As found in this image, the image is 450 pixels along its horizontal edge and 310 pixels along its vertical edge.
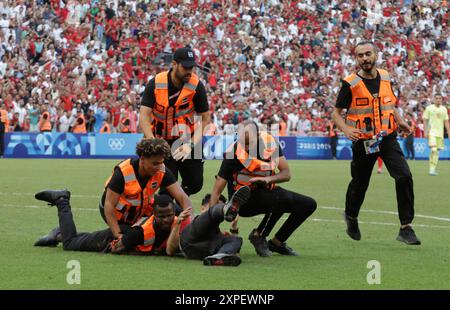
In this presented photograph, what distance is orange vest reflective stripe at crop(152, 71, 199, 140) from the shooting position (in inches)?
479

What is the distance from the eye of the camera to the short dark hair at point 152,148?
10.2m

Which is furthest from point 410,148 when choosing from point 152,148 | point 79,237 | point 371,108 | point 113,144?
point 152,148

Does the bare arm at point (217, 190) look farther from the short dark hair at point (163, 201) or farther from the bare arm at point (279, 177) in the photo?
the short dark hair at point (163, 201)

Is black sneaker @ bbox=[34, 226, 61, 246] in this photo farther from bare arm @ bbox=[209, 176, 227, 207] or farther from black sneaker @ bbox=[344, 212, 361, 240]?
black sneaker @ bbox=[344, 212, 361, 240]

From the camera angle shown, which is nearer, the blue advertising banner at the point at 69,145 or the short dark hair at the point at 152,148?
the short dark hair at the point at 152,148

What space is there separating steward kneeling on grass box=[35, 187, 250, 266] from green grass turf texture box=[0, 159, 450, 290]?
0.15m

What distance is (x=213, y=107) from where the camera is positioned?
39656 mm

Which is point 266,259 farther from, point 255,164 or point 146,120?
point 146,120

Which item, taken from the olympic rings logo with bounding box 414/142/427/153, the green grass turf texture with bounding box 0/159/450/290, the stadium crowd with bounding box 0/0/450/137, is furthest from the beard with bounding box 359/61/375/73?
the olympic rings logo with bounding box 414/142/427/153

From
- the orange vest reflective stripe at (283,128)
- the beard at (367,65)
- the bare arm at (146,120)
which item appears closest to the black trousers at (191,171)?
the bare arm at (146,120)

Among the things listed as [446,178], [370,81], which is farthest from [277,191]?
[446,178]

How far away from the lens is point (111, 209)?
34.6 ft

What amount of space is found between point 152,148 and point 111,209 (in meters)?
0.84
